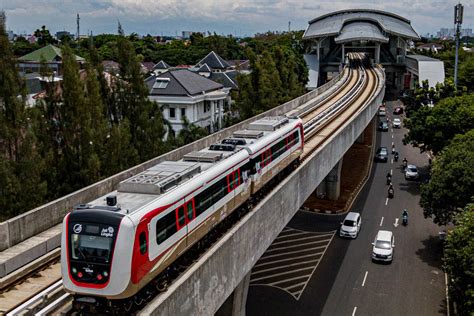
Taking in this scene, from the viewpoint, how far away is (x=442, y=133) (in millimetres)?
47156

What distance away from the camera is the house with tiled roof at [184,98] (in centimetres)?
5628

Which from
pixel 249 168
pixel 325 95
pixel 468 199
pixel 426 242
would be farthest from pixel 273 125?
pixel 325 95

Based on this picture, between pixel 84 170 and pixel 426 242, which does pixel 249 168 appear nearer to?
pixel 84 170

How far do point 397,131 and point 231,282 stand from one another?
64798mm

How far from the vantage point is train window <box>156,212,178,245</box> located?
15.0 metres

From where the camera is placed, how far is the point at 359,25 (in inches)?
4035

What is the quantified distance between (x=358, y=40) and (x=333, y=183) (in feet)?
180

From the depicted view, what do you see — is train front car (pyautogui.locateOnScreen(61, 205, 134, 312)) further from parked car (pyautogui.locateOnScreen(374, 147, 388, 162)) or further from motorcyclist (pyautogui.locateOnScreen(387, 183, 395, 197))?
parked car (pyautogui.locateOnScreen(374, 147, 388, 162))

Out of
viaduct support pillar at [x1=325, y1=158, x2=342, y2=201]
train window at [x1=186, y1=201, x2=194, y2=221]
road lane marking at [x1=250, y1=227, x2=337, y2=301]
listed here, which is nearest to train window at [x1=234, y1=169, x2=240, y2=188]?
train window at [x1=186, y1=201, x2=194, y2=221]

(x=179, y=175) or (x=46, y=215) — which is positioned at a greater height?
(x=179, y=175)

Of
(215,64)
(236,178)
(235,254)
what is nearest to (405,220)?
(236,178)

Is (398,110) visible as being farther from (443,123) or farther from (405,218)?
(405,218)

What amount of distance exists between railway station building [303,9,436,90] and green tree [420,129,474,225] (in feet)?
201

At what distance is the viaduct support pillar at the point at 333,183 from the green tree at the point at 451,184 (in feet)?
40.0
